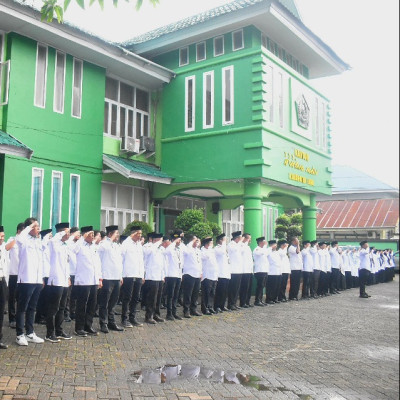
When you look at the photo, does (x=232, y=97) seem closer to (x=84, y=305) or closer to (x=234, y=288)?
(x=234, y=288)

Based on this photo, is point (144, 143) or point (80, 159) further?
point (144, 143)

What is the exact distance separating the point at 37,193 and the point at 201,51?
23.0 feet

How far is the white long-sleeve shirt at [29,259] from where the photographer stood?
22.1ft

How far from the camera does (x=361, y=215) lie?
29.5 ft

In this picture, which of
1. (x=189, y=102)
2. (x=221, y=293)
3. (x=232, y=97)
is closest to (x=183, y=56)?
(x=189, y=102)

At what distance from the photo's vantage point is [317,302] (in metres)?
13.0

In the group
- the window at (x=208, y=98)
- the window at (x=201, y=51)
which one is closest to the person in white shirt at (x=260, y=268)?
the window at (x=208, y=98)

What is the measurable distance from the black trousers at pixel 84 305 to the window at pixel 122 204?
6946 millimetres

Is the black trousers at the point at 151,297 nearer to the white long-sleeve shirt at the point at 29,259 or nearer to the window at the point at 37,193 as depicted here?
the white long-sleeve shirt at the point at 29,259

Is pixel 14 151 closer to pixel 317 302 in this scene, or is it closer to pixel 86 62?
Answer: pixel 86 62

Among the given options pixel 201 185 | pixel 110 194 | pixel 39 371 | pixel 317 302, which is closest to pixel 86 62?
pixel 110 194

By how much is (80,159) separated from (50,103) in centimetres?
167

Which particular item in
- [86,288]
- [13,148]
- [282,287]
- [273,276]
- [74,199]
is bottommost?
[282,287]

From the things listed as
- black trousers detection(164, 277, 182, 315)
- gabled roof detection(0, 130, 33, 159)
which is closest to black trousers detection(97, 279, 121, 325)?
black trousers detection(164, 277, 182, 315)
